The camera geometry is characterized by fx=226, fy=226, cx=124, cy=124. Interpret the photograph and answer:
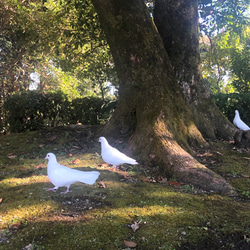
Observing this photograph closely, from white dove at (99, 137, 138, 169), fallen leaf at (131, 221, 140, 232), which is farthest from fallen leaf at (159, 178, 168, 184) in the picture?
fallen leaf at (131, 221, 140, 232)

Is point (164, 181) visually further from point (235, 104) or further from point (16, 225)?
point (235, 104)

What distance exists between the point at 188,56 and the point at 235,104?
3.34 m

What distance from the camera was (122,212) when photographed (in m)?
2.62

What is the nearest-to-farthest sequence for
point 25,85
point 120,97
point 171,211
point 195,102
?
point 171,211, point 120,97, point 195,102, point 25,85

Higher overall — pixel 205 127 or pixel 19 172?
→ pixel 205 127

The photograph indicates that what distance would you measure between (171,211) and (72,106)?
6.94 m

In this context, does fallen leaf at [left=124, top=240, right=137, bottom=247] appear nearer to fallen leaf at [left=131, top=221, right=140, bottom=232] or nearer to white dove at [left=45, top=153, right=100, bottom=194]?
fallen leaf at [left=131, top=221, right=140, bottom=232]

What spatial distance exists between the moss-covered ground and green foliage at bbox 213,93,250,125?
468 centimetres

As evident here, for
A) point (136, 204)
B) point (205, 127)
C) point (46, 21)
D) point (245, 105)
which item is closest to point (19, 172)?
point (136, 204)

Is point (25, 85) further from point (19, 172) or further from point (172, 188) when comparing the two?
point (172, 188)

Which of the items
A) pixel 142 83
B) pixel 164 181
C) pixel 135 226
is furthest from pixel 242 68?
pixel 135 226

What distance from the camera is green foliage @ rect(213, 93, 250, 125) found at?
334 inches

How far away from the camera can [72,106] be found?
8844mm

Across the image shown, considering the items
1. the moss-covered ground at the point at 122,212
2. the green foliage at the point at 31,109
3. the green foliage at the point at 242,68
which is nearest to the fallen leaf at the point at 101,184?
the moss-covered ground at the point at 122,212
